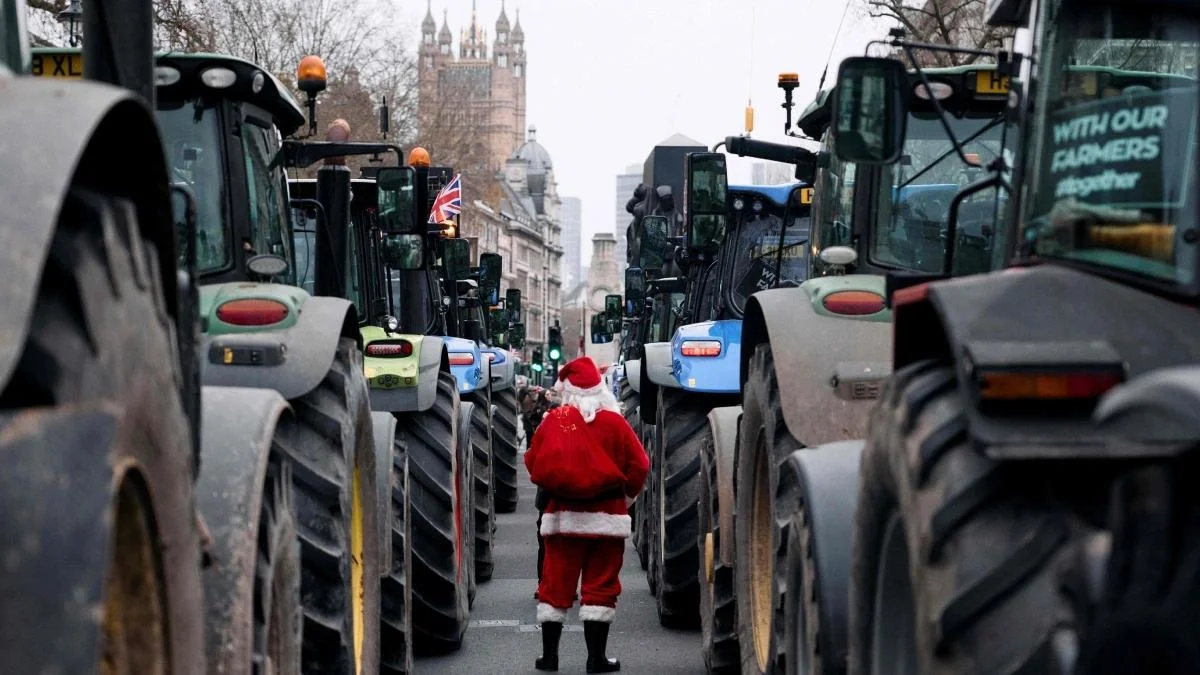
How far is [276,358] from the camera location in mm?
6633

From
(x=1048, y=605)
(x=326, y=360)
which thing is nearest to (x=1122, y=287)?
(x=1048, y=605)

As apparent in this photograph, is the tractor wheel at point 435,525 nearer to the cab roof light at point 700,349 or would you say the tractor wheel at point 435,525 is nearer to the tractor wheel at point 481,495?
the cab roof light at point 700,349

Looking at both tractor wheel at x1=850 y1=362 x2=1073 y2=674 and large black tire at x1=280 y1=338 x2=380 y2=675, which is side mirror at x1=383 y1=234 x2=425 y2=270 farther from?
tractor wheel at x1=850 y1=362 x2=1073 y2=674

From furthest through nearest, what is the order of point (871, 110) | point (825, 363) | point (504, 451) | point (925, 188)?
point (504, 451) → point (925, 188) → point (825, 363) → point (871, 110)

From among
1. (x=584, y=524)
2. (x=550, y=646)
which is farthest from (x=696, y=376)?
(x=550, y=646)

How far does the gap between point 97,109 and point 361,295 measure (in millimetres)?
8784

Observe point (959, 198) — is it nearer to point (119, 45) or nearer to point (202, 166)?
point (119, 45)

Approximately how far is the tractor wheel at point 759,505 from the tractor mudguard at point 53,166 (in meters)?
3.57

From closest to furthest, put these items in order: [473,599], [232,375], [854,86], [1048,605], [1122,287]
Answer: [1048,605] → [1122,287] → [854,86] → [232,375] → [473,599]

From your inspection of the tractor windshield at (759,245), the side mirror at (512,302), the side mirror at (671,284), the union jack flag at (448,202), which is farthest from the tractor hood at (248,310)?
the side mirror at (512,302)

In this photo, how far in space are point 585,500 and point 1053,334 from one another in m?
6.98

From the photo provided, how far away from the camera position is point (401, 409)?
34.7ft

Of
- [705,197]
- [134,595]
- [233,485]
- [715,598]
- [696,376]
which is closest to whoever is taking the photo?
[134,595]

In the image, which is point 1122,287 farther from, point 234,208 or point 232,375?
point 234,208
